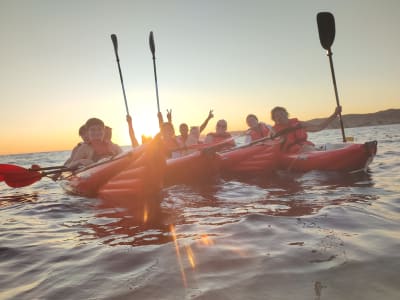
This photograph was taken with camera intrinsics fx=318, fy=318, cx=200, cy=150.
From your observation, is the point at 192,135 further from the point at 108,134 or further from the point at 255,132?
the point at 108,134

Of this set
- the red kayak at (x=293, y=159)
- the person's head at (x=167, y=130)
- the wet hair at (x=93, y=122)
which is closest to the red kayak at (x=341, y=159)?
the red kayak at (x=293, y=159)

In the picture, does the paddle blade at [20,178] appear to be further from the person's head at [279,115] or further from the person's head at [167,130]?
the person's head at [279,115]

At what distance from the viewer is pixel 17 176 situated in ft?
25.8

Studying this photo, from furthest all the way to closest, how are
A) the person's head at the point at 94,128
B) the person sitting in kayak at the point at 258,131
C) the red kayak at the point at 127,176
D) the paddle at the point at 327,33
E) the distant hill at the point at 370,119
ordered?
the distant hill at the point at 370,119 → the person sitting in kayak at the point at 258,131 → the paddle at the point at 327,33 → the person's head at the point at 94,128 → the red kayak at the point at 127,176

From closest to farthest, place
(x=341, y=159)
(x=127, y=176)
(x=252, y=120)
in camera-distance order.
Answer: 1. (x=127, y=176)
2. (x=341, y=159)
3. (x=252, y=120)

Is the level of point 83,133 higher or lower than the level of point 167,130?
higher

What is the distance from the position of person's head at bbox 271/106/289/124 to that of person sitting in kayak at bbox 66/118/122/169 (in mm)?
4942

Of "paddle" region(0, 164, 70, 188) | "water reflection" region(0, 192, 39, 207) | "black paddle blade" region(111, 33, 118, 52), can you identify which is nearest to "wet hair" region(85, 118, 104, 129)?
"paddle" region(0, 164, 70, 188)

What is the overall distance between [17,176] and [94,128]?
86.8 inches

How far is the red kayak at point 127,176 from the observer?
19.7 ft

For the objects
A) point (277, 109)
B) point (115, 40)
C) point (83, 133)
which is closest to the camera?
point (83, 133)

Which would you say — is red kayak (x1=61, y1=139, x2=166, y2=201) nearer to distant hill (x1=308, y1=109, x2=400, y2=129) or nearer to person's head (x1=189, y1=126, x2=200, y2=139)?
person's head (x1=189, y1=126, x2=200, y2=139)

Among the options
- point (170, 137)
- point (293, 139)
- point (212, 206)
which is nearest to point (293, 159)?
point (293, 139)

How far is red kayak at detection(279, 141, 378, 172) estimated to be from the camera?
25.2ft
